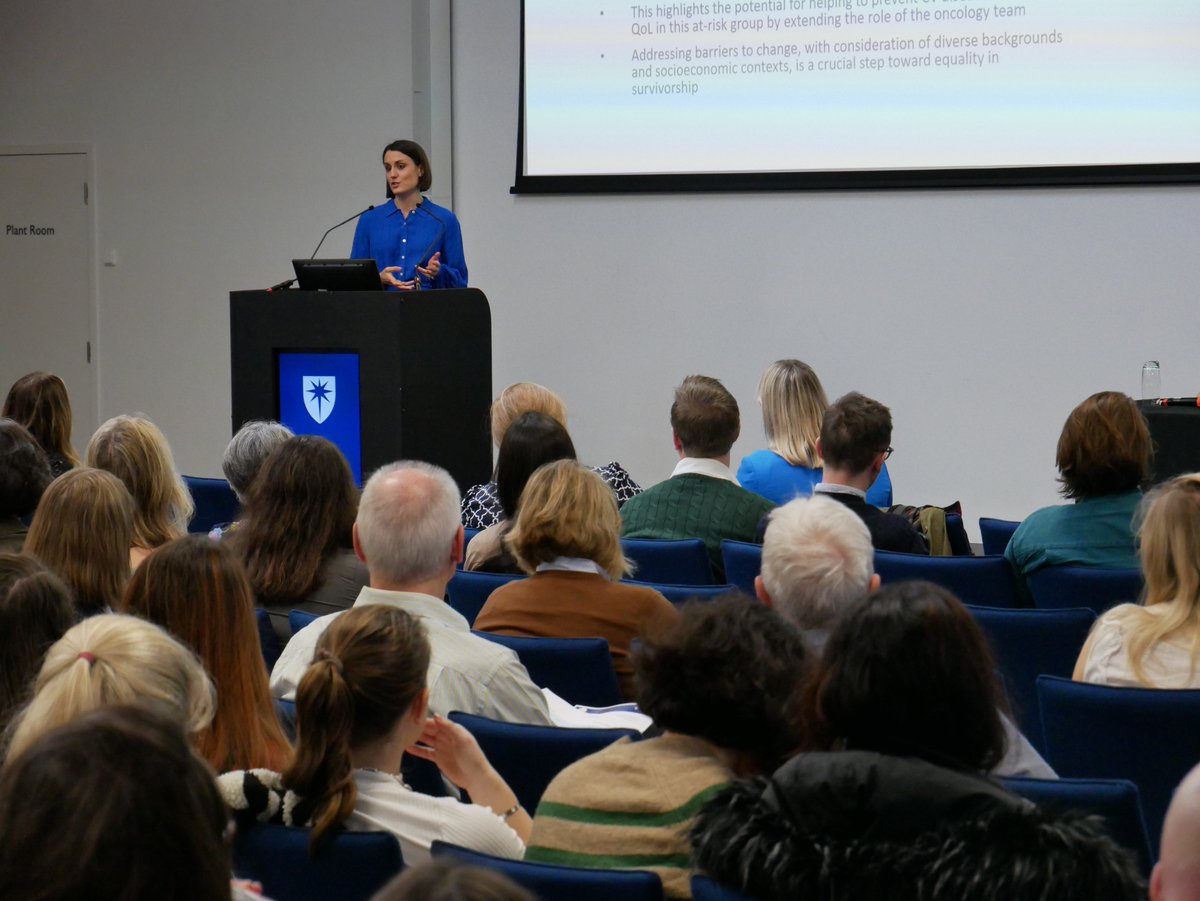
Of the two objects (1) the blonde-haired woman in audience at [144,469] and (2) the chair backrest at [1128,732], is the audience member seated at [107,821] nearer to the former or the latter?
(2) the chair backrest at [1128,732]

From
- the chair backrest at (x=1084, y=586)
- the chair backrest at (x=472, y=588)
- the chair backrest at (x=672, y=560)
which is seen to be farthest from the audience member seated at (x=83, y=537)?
the chair backrest at (x=1084, y=586)

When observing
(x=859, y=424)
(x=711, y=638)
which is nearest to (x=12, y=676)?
(x=711, y=638)

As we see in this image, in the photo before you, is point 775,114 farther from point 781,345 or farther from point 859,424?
point 859,424

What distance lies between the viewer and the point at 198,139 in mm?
8938

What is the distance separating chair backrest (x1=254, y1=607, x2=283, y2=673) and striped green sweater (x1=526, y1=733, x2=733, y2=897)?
135cm

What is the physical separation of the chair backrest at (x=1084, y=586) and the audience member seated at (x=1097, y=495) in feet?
0.17

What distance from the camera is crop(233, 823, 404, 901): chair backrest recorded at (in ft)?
5.98

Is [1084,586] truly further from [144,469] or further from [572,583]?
[144,469]

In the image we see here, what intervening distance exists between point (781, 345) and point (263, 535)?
4.67m

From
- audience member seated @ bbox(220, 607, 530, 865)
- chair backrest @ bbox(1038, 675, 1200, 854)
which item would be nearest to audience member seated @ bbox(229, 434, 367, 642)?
audience member seated @ bbox(220, 607, 530, 865)

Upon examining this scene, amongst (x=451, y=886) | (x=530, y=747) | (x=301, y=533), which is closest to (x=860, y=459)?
(x=301, y=533)

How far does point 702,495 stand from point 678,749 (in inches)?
95.2

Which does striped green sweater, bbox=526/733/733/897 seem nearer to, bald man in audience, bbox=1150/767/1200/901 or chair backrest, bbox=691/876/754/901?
chair backrest, bbox=691/876/754/901

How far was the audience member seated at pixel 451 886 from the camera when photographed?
35.6 inches
